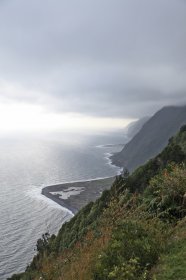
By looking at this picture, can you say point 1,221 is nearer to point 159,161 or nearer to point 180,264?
point 159,161

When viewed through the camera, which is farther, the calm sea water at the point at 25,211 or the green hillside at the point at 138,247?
the calm sea water at the point at 25,211

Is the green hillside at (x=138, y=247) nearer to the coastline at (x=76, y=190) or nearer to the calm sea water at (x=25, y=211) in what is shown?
the calm sea water at (x=25, y=211)

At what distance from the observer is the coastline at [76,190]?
111162mm

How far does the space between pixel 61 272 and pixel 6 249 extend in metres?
63.2

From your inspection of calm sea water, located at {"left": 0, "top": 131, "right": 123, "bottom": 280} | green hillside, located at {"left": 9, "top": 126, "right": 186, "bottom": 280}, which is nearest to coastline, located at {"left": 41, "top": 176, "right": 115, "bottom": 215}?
calm sea water, located at {"left": 0, "top": 131, "right": 123, "bottom": 280}

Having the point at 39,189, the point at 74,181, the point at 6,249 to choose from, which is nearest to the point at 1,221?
the point at 6,249

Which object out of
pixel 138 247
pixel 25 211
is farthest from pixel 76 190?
pixel 138 247

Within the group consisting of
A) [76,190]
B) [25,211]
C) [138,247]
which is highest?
[138,247]

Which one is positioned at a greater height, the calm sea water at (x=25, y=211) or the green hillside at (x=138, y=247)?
the green hillside at (x=138, y=247)

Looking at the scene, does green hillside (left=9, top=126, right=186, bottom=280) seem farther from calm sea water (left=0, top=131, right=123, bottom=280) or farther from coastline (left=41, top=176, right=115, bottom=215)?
coastline (left=41, top=176, right=115, bottom=215)

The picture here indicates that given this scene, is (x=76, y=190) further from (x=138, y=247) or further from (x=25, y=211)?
(x=138, y=247)

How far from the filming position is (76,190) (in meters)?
133

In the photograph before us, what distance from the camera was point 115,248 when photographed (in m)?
9.23

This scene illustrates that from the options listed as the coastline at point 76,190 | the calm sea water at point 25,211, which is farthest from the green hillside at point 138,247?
the coastline at point 76,190
